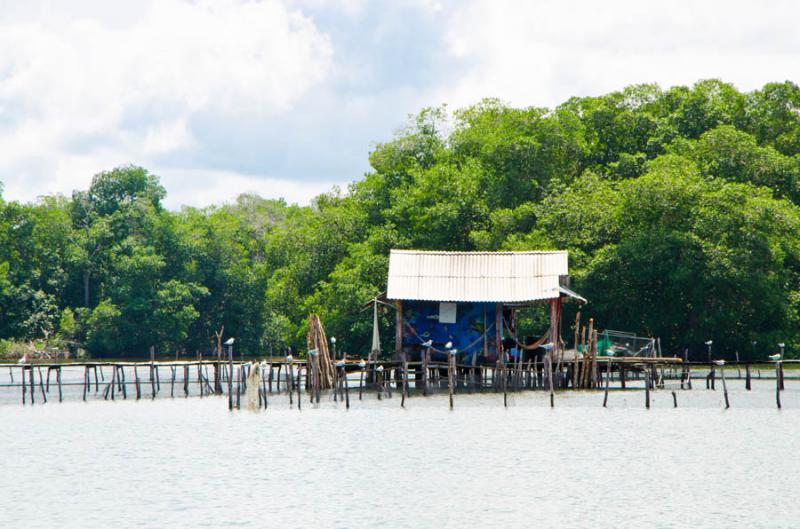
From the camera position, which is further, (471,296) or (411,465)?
(471,296)

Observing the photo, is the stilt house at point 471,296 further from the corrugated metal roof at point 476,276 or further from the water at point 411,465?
the water at point 411,465

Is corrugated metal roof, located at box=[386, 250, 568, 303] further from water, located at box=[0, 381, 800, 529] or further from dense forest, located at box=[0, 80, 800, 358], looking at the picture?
dense forest, located at box=[0, 80, 800, 358]

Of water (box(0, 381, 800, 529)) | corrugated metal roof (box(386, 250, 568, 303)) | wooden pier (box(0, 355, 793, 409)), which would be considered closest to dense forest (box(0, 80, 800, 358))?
wooden pier (box(0, 355, 793, 409))

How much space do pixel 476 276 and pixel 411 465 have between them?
1692cm

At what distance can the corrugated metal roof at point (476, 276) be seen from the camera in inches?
1724

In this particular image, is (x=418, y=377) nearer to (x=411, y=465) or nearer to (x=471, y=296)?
(x=471, y=296)

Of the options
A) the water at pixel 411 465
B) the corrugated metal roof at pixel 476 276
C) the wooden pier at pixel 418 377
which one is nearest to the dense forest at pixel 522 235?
the wooden pier at pixel 418 377

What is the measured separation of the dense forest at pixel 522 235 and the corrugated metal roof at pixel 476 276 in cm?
988

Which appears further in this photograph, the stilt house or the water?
the stilt house

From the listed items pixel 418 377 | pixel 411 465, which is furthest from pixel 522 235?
pixel 411 465

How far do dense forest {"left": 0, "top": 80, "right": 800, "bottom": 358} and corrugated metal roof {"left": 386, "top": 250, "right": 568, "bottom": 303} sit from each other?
988 centimetres

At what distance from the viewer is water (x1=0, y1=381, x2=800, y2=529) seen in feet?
74.9

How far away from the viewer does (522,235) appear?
57781mm

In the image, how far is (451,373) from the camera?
3919 centimetres
